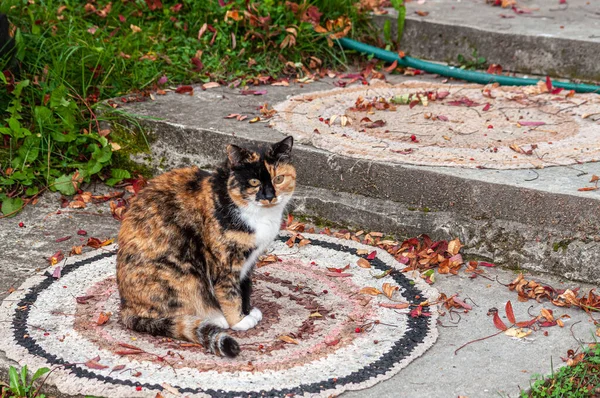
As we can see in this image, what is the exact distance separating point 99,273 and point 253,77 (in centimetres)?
229

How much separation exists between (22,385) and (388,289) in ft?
5.46

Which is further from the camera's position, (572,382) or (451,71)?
(451,71)

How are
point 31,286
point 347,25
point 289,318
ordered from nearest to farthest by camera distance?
point 289,318, point 31,286, point 347,25

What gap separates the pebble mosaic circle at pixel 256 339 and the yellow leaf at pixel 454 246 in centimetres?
29

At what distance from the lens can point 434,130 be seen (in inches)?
195

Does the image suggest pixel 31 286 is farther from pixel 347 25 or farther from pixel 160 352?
pixel 347 25

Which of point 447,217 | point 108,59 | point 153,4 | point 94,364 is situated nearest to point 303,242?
point 447,217

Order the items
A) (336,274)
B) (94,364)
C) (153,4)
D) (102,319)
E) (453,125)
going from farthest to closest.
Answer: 1. (153,4)
2. (453,125)
3. (336,274)
4. (102,319)
5. (94,364)

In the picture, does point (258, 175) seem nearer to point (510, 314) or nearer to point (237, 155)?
point (237, 155)

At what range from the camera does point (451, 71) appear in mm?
5891

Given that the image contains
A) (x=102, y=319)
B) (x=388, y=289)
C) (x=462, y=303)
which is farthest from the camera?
(x=388, y=289)

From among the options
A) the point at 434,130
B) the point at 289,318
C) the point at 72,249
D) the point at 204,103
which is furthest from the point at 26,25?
the point at 289,318

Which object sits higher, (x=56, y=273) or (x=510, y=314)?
(x=510, y=314)

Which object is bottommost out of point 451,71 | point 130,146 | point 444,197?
point 130,146
